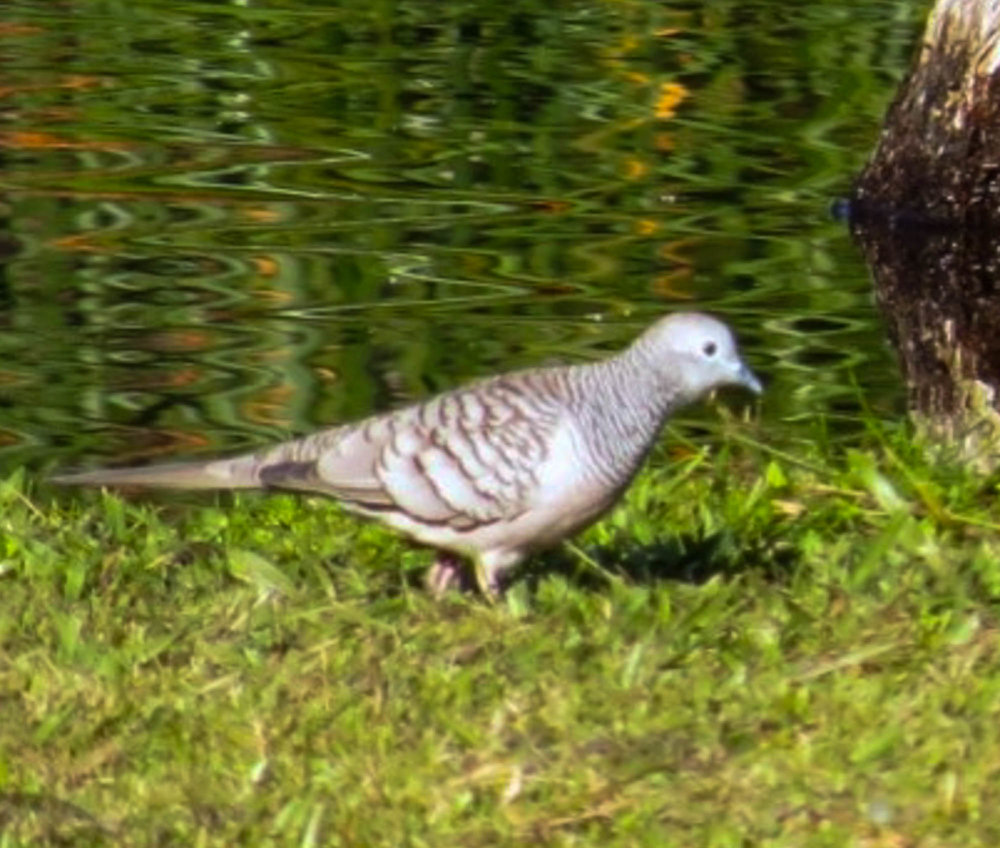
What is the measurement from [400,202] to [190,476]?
408 centimetres

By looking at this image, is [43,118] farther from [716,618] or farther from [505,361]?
[716,618]

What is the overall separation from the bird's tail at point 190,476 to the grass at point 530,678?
0.20 m

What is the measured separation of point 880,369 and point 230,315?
1888mm

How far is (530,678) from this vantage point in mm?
5453

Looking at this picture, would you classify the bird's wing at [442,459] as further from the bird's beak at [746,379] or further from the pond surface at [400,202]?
the pond surface at [400,202]

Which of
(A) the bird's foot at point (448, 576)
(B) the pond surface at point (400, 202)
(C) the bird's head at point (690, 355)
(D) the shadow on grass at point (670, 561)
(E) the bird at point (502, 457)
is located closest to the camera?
(E) the bird at point (502, 457)

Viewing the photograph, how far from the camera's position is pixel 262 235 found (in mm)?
9625

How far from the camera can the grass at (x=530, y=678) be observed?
488 cm

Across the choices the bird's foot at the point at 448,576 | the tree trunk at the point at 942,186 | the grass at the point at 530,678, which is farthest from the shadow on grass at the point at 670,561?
the tree trunk at the point at 942,186

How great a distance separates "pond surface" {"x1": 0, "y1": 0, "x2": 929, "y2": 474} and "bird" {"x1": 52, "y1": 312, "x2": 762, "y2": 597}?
66.2 inches

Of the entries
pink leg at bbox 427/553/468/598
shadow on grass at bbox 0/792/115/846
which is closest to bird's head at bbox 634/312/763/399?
pink leg at bbox 427/553/468/598

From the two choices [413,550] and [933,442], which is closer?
[413,550]

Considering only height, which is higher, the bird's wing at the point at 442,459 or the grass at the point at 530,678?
the bird's wing at the point at 442,459

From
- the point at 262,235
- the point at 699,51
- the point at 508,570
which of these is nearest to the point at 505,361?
Result: the point at 262,235
